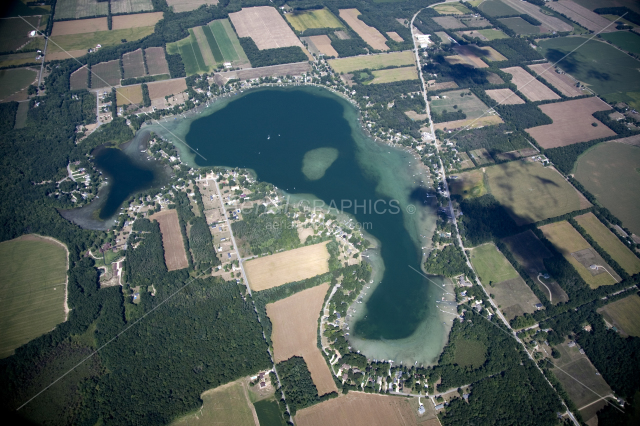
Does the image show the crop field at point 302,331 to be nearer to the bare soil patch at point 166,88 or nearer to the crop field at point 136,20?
the bare soil patch at point 166,88

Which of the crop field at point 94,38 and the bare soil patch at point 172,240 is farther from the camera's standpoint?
the crop field at point 94,38

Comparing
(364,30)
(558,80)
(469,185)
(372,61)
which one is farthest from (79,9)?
(558,80)

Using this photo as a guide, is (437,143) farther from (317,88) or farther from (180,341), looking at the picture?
(180,341)

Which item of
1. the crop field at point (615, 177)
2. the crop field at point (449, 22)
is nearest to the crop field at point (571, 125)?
the crop field at point (615, 177)

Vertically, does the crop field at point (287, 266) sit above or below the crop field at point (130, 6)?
below

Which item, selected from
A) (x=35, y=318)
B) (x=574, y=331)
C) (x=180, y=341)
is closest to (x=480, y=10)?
(x=574, y=331)

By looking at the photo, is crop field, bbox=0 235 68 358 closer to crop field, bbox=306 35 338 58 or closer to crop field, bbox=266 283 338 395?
crop field, bbox=266 283 338 395

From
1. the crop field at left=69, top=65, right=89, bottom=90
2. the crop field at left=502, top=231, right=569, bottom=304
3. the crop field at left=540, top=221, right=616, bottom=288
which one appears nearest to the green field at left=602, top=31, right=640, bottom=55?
the crop field at left=540, top=221, right=616, bottom=288
